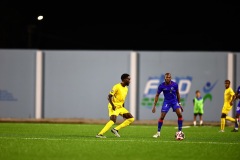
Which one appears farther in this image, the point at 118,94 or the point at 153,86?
the point at 153,86

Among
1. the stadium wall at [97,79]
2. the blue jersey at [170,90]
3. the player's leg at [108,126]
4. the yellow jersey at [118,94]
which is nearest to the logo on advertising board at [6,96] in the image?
the stadium wall at [97,79]

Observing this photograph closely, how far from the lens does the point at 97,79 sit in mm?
38281

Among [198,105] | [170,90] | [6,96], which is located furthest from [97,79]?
[170,90]

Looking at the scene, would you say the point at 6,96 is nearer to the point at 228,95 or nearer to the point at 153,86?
the point at 153,86

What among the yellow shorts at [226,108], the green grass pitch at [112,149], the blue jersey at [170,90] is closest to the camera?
the green grass pitch at [112,149]

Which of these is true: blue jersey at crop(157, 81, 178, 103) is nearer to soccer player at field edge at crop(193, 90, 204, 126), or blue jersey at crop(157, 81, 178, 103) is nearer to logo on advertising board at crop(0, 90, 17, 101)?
soccer player at field edge at crop(193, 90, 204, 126)

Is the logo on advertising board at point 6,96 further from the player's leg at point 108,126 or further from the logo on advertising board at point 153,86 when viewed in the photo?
the player's leg at point 108,126

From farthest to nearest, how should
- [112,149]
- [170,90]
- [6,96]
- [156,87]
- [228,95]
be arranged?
[6,96], [156,87], [228,95], [170,90], [112,149]
